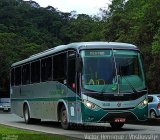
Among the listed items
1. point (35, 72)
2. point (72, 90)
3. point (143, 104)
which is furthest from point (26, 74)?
point (143, 104)

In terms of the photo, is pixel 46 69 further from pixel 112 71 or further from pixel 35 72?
pixel 112 71

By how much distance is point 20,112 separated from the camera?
26125 mm

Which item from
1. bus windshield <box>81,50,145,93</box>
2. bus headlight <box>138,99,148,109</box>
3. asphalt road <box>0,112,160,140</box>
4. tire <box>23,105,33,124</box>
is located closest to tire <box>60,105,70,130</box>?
asphalt road <box>0,112,160,140</box>

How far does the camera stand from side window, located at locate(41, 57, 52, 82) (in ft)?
66.7

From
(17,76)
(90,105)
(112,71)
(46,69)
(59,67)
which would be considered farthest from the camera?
(17,76)

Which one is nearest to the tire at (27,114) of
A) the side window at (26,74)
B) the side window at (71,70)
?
the side window at (26,74)

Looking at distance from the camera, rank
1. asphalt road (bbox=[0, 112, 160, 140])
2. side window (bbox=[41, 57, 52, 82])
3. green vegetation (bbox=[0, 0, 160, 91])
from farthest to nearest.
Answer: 1. green vegetation (bbox=[0, 0, 160, 91])
2. side window (bbox=[41, 57, 52, 82])
3. asphalt road (bbox=[0, 112, 160, 140])

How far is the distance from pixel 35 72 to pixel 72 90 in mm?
5412

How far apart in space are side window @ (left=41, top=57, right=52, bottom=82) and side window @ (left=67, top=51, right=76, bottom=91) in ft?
7.79

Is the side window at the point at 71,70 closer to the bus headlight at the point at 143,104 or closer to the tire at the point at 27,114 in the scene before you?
the bus headlight at the point at 143,104

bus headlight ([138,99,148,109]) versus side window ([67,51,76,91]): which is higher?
side window ([67,51,76,91])

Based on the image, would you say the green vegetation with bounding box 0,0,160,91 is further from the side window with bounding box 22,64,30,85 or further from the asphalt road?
the asphalt road

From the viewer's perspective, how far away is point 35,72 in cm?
2270

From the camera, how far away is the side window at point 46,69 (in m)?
20.3
